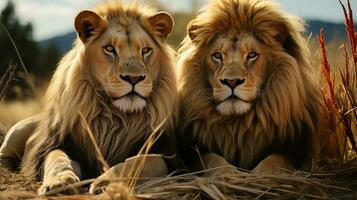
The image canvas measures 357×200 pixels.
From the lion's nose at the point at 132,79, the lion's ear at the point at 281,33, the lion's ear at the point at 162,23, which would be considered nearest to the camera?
the lion's nose at the point at 132,79

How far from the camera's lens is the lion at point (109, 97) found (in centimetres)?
477

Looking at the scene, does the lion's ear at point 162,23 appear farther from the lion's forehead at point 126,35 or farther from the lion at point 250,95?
the lion at point 250,95

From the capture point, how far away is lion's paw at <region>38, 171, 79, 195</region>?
409cm

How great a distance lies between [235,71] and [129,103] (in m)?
0.74

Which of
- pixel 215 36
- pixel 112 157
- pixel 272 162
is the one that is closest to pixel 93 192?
pixel 112 157

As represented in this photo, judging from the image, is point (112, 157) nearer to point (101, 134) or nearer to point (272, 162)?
point (101, 134)

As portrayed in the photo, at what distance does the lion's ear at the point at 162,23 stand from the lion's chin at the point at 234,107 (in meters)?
0.68

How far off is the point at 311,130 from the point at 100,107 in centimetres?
151

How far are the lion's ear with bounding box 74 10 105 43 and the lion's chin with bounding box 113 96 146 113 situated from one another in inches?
21.0

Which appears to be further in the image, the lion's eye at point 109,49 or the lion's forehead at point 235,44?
the lion's forehead at point 235,44

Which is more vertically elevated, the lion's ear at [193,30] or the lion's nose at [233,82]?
the lion's ear at [193,30]

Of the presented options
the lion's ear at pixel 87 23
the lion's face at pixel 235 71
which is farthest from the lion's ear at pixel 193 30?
the lion's ear at pixel 87 23

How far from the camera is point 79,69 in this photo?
4.95 meters

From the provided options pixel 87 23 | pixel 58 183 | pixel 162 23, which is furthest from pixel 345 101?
pixel 58 183
